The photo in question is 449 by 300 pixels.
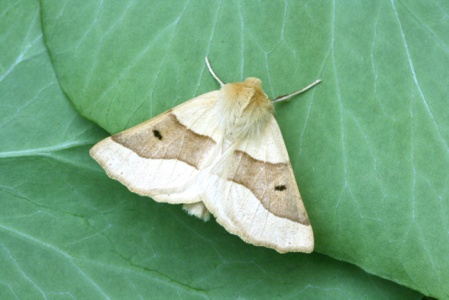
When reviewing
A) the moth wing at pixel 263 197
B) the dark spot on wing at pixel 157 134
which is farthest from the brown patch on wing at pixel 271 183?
the dark spot on wing at pixel 157 134

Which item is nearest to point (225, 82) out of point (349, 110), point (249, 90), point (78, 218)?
point (249, 90)

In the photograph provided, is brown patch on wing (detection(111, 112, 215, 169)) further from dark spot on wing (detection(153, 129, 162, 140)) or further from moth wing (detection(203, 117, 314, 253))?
moth wing (detection(203, 117, 314, 253))

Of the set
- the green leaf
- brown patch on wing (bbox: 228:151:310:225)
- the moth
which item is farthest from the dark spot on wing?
brown patch on wing (bbox: 228:151:310:225)

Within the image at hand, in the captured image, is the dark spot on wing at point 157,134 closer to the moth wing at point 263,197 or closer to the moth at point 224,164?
the moth at point 224,164

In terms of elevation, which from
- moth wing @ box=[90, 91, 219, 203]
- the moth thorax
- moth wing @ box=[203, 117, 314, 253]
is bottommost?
moth wing @ box=[203, 117, 314, 253]

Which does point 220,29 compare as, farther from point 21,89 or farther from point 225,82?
point 21,89

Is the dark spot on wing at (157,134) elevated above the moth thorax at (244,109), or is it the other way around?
the moth thorax at (244,109)
